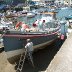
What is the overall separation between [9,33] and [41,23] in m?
3.94

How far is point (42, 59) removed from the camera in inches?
691

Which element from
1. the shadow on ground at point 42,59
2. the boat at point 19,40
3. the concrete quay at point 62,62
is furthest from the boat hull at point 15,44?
the concrete quay at point 62,62

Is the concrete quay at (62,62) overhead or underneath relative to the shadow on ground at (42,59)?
overhead

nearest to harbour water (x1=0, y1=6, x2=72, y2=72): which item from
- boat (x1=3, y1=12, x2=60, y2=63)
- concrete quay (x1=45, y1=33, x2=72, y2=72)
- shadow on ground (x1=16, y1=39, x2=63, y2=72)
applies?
shadow on ground (x1=16, y1=39, x2=63, y2=72)

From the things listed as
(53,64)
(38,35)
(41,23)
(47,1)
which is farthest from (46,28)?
(47,1)

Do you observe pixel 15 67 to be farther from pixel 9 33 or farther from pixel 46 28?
pixel 46 28

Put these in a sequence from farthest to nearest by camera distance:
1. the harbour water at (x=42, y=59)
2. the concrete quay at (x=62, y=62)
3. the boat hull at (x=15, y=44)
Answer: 1. the harbour water at (x=42, y=59)
2. the boat hull at (x=15, y=44)
3. the concrete quay at (x=62, y=62)

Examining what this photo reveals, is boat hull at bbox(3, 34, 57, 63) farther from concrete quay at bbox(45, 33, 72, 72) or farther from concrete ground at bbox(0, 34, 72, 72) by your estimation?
concrete quay at bbox(45, 33, 72, 72)

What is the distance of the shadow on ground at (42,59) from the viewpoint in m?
16.1

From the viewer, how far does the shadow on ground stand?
52.7 feet

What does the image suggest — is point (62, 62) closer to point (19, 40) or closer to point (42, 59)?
point (19, 40)

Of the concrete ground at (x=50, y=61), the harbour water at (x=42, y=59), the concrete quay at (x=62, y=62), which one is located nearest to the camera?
the concrete quay at (x=62, y=62)

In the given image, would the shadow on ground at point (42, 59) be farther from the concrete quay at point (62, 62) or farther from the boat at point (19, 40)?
the concrete quay at point (62, 62)

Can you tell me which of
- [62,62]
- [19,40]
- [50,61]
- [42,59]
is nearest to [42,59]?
[42,59]
